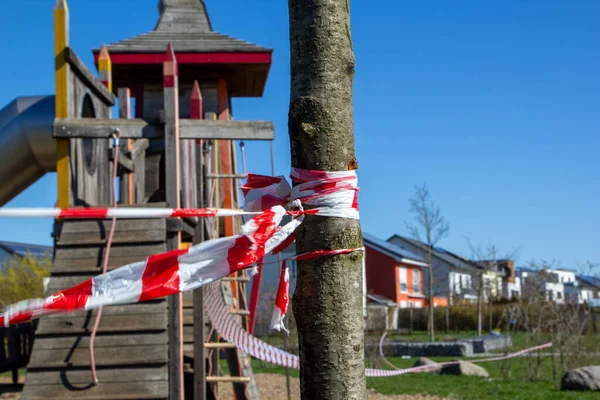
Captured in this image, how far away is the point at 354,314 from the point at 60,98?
5528 mm

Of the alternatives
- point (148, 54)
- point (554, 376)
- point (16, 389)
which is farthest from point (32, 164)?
point (554, 376)

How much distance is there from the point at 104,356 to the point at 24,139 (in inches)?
188

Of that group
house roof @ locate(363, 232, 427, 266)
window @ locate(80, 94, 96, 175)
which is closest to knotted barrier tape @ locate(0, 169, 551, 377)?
window @ locate(80, 94, 96, 175)

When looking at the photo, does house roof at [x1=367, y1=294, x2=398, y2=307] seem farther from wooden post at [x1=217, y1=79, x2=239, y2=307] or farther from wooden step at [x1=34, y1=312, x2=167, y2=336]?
wooden step at [x1=34, y1=312, x2=167, y2=336]

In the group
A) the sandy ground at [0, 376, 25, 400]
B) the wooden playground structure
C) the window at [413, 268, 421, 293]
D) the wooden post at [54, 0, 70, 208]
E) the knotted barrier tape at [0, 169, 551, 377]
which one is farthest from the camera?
the window at [413, 268, 421, 293]

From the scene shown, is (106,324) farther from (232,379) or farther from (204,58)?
(204,58)

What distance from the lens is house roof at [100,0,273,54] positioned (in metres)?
12.4

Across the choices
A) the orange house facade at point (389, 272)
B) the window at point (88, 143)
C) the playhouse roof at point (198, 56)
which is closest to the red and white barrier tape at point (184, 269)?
the window at point (88, 143)

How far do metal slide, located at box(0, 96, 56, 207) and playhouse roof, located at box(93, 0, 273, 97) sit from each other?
2.66 m

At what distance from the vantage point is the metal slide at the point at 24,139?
379 inches

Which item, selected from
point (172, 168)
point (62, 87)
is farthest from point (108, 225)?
point (62, 87)

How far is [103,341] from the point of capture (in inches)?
234

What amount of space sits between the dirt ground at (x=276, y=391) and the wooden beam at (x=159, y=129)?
6145 mm

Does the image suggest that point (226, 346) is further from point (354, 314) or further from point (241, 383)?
point (354, 314)
